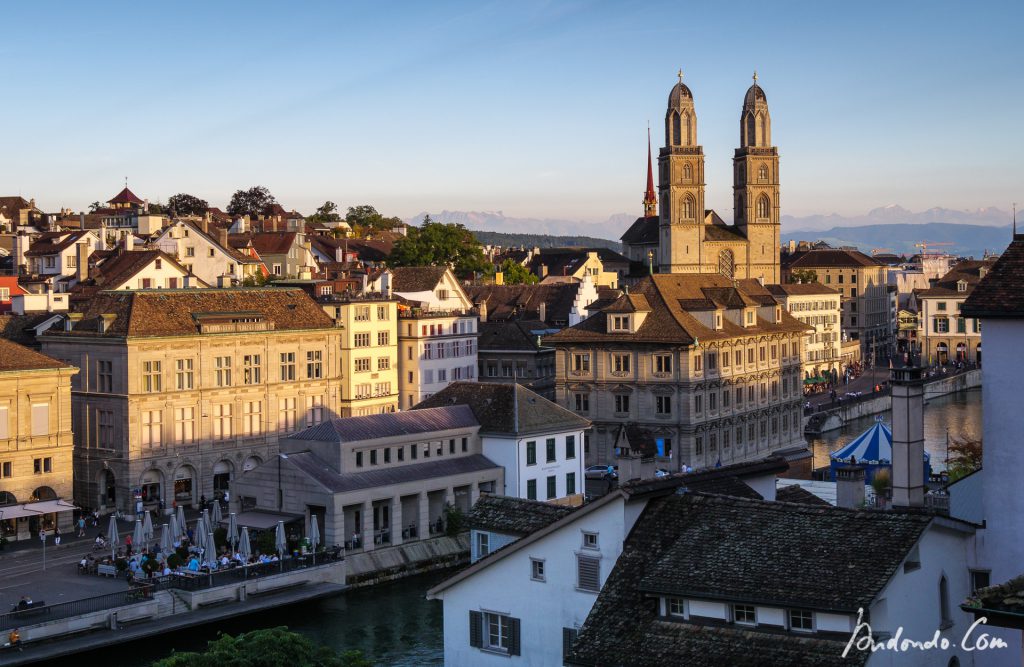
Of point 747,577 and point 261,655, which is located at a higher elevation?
point 747,577

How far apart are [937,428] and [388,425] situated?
199 ft

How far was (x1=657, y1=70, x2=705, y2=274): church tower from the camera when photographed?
148 m

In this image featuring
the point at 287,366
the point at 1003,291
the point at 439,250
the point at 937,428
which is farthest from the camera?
the point at 439,250

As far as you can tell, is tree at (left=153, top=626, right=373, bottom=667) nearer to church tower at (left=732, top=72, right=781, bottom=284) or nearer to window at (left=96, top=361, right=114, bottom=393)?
window at (left=96, top=361, right=114, bottom=393)

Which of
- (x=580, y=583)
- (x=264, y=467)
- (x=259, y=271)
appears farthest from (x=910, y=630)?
(x=259, y=271)

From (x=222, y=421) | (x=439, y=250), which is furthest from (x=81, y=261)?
(x=439, y=250)

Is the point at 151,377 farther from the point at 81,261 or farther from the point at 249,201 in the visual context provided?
the point at 249,201

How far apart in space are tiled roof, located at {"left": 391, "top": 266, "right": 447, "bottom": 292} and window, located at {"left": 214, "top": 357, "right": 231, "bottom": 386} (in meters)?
25.6

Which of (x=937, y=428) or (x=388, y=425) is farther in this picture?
(x=937, y=428)

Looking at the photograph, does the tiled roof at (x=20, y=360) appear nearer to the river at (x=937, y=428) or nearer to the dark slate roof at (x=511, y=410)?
the dark slate roof at (x=511, y=410)

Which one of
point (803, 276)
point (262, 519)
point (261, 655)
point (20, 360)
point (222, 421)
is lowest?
point (262, 519)

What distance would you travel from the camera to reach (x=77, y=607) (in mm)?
46031

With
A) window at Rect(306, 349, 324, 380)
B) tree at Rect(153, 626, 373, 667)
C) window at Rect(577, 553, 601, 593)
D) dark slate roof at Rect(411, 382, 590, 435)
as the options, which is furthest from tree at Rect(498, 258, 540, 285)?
window at Rect(577, 553, 601, 593)

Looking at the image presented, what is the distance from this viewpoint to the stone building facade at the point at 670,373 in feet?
261
